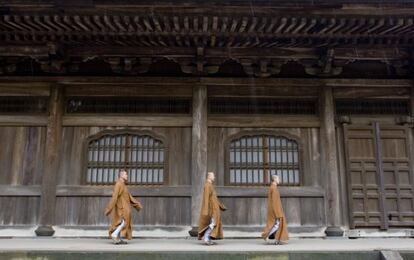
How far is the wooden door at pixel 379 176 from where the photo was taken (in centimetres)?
1009

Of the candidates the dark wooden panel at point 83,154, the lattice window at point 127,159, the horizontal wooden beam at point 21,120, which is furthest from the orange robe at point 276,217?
the horizontal wooden beam at point 21,120

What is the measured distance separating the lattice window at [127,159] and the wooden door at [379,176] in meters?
4.50

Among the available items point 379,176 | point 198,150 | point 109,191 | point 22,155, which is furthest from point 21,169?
point 379,176

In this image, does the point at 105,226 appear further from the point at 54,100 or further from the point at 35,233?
the point at 54,100

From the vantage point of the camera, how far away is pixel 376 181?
Result: 10.2m

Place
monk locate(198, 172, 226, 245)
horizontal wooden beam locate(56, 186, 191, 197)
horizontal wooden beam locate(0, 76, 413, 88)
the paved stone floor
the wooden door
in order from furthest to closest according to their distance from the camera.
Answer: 1. horizontal wooden beam locate(0, 76, 413, 88)
2. the wooden door
3. horizontal wooden beam locate(56, 186, 191, 197)
4. monk locate(198, 172, 226, 245)
5. the paved stone floor

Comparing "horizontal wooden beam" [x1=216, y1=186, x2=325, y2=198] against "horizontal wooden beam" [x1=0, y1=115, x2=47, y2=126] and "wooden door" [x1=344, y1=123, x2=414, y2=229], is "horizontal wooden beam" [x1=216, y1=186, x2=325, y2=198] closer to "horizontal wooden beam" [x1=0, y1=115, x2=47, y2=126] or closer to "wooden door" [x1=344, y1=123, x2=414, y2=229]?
"wooden door" [x1=344, y1=123, x2=414, y2=229]

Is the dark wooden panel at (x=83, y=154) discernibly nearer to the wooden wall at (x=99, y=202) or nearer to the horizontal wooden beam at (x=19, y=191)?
the wooden wall at (x=99, y=202)

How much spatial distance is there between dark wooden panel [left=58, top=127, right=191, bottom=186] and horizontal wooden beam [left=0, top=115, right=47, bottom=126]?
59 centimetres

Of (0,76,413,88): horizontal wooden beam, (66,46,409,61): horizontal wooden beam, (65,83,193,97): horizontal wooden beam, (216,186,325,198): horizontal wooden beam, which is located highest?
(66,46,409,61): horizontal wooden beam

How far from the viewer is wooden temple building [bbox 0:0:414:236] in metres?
9.88

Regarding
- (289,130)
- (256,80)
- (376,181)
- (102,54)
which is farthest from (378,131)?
(102,54)

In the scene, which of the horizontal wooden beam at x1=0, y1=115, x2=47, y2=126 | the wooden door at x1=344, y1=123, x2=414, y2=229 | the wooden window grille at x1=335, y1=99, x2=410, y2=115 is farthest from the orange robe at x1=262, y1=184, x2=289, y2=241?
the horizontal wooden beam at x1=0, y1=115, x2=47, y2=126

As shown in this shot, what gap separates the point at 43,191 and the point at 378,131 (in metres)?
7.97
